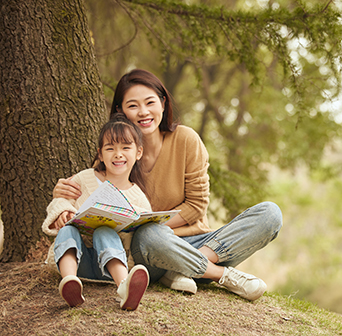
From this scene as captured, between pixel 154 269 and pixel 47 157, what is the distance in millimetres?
1152

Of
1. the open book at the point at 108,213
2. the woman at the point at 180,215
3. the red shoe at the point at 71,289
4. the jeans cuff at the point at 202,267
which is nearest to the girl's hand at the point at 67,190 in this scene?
the woman at the point at 180,215

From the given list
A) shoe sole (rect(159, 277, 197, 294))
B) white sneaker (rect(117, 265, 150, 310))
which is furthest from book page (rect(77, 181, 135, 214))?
shoe sole (rect(159, 277, 197, 294))

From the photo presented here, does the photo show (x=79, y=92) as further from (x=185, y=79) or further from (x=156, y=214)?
(x=185, y=79)

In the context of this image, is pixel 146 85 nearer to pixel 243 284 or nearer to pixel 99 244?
pixel 99 244

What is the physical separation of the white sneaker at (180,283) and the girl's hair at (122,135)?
582 mm

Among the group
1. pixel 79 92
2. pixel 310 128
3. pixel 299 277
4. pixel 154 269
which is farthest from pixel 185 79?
pixel 154 269

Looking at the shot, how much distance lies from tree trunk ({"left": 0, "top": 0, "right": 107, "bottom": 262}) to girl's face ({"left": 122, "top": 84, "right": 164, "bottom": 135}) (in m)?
0.48

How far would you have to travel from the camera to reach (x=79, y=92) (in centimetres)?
286

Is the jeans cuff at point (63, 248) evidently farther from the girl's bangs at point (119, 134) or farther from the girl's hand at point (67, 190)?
the girl's bangs at point (119, 134)

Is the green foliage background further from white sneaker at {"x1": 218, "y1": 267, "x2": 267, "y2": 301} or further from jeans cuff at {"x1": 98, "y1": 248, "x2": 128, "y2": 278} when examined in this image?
jeans cuff at {"x1": 98, "y1": 248, "x2": 128, "y2": 278}

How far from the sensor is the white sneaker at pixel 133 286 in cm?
177

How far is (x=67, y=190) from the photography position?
88.7 inches

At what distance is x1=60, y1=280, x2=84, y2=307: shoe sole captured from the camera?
180cm

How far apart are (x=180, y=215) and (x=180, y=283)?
0.49 m
